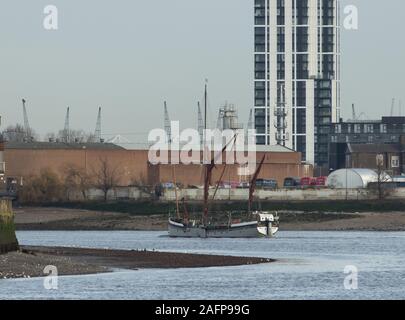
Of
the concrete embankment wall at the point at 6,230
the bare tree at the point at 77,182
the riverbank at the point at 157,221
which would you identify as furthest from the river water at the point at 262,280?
the bare tree at the point at 77,182

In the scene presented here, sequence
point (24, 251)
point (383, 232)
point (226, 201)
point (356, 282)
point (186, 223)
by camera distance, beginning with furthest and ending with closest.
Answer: point (226, 201) → point (383, 232) → point (186, 223) → point (24, 251) → point (356, 282)

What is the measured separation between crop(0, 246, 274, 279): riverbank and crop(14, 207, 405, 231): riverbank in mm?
61541

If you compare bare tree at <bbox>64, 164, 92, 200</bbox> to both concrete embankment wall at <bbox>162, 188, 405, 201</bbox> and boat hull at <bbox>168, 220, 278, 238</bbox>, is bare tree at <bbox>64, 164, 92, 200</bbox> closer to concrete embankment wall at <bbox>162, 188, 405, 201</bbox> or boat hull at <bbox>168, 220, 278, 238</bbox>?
concrete embankment wall at <bbox>162, 188, 405, 201</bbox>

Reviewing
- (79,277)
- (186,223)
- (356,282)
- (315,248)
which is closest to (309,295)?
(356,282)

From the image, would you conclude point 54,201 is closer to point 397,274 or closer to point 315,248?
point 315,248

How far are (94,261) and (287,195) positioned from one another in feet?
328

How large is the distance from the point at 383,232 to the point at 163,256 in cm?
6195

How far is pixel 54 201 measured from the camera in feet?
632

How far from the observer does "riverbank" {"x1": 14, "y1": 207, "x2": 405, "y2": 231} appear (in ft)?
516

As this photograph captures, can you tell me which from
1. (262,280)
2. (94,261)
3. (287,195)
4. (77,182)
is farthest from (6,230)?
(77,182)

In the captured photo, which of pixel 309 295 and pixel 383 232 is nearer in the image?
pixel 309 295

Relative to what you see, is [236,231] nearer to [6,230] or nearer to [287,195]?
[287,195]

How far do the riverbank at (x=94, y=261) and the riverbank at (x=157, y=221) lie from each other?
6154cm

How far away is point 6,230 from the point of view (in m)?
83.0
